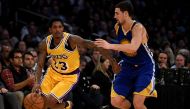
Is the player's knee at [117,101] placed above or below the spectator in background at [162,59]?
below

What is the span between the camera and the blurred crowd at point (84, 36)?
9609mm

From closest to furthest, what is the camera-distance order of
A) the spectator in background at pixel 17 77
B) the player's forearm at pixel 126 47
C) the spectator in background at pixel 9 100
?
the player's forearm at pixel 126 47 < the spectator in background at pixel 9 100 < the spectator in background at pixel 17 77

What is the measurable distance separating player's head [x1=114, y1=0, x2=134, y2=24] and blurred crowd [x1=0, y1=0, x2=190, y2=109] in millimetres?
2341

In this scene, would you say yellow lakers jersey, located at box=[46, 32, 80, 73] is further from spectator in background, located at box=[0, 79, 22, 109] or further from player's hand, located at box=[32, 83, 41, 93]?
spectator in background, located at box=[0, 79, 22, 109]

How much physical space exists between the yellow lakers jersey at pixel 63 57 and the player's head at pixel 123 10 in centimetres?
99

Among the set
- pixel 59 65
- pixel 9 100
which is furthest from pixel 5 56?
pixel 59 65

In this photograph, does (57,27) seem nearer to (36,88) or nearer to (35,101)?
(36,88)

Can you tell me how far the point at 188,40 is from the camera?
57.1 ft

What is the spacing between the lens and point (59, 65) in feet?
26.2

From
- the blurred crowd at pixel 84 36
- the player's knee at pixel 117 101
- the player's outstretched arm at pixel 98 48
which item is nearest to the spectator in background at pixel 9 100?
the blurred crowd at pixel 84 36

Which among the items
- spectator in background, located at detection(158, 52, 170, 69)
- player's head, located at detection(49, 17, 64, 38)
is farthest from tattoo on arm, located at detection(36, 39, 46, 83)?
spectator in background, located at detection(158, 52, 170, 69)

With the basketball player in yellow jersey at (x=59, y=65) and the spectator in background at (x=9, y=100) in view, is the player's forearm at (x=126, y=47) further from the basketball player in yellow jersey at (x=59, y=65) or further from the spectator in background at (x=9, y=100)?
the spectator in background at (x=9, y=100)

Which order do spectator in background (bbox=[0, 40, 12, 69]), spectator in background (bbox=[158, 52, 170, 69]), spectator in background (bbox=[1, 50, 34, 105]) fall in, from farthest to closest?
spectator in background (bbox=[158, 52, 170, 69]) → spectator in background (bbox=[0, 40, 12, 69]) → spectator in background (bbox=[1, 50, 34, 105])

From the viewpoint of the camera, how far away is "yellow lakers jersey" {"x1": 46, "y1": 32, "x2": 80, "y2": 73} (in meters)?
7.95
